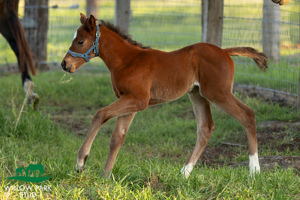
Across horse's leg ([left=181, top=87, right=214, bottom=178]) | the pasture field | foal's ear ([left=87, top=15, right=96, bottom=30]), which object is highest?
foal's ear ([left=87, top=15, right=96, bottom=30])

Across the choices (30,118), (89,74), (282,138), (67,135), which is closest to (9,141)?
(30,118)

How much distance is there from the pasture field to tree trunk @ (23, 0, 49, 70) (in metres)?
1.21

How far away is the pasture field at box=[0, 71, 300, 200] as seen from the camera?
339cm

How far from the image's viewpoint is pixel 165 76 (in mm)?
3982

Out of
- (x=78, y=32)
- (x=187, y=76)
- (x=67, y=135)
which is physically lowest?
(x=67, y=135)

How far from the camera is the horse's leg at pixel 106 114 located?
11.9 ft

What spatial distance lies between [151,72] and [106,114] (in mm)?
612

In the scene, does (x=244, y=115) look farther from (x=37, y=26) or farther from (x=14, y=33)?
(x=37, y=26)

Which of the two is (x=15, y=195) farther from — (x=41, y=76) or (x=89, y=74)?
(x=89, y=74)

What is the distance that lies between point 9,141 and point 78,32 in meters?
1.84

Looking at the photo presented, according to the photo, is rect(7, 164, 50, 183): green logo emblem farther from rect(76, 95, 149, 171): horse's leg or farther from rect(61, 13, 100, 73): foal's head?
rect(61, 13, 100, 73): foal's head

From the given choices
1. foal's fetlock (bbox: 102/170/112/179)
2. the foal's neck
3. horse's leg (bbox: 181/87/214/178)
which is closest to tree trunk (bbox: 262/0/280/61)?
horse's leg (bbox: 181/87/214/178)

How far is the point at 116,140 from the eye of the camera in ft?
12.9

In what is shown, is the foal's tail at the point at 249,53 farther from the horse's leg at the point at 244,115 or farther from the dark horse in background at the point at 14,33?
the dark horse in background at the point at 14,33
